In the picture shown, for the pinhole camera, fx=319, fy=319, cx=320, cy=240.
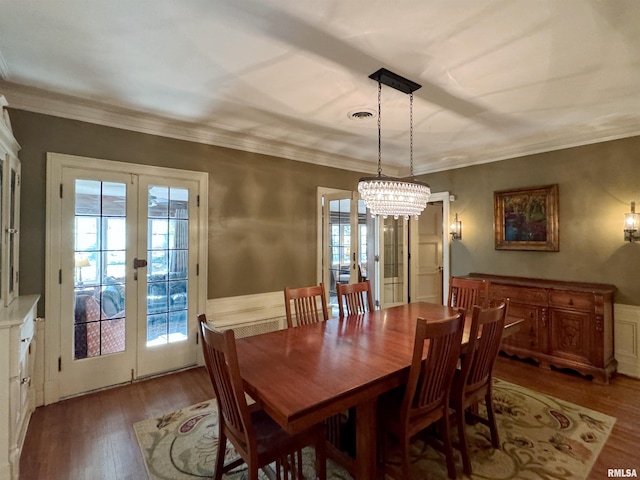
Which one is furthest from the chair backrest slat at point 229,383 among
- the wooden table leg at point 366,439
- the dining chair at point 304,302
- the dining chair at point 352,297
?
the dining chair at point 352,297

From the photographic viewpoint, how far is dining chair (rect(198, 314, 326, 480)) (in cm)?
139

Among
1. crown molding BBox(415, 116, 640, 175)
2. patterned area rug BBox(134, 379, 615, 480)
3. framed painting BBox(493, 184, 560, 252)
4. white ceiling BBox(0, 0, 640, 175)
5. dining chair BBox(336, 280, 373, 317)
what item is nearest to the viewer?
white ceiling BBox(0, 0, 640, 175)

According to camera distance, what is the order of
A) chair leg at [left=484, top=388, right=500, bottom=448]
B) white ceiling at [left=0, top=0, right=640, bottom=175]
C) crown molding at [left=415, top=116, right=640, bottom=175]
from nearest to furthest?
1. white ceiling at [left=0, top=0, right=640, bottom=175]
2. chair leg at [left=484, top=388, right=500, bottom=448]
3. crown molding at [left=415, top=116, right=640, bottom=175]

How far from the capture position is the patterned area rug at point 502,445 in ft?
6.31

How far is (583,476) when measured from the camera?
188 centimetres

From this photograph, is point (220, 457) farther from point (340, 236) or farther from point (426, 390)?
point (340, 236)

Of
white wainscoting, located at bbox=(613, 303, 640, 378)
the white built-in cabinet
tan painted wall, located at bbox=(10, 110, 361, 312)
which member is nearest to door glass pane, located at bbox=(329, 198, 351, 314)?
tan painted wall, located at bbox=(10, 110, 361, 312)

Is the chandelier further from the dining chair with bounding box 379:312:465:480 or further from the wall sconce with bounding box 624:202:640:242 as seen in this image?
the wall sconce with bounding box 624:202:640:242

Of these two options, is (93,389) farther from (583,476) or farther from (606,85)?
(606,85)

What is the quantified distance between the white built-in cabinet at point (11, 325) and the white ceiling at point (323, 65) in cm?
55

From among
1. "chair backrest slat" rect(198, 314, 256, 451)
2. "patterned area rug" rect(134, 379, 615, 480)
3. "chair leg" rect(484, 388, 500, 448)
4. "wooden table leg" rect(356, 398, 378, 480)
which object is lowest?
"patterned area rug" rect(134, 379, 615, 480)

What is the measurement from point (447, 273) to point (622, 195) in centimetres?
213

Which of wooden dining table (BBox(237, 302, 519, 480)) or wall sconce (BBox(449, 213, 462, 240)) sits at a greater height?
wall sconce (BBox(449, 213, 462, 240))

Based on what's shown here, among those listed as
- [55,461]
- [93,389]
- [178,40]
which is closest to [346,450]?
[55,461]
